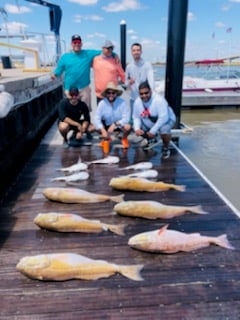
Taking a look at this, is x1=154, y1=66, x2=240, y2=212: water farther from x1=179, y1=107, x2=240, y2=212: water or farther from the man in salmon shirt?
the man in salmon shirt

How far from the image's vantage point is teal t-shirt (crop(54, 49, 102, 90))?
6254 mm

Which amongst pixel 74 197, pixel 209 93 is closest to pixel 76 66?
pixel 74 197

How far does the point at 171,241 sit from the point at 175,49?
17.3ft

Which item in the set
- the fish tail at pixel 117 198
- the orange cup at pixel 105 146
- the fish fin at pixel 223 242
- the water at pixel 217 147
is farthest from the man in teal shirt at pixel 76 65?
the fish fin at pixel 223 242

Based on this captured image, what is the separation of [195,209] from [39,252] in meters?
1.63

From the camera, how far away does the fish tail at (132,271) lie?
2.42 m

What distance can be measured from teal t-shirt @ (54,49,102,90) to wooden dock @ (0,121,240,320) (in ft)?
9.60

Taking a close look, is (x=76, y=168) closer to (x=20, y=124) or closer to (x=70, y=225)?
(x=20, y=124)

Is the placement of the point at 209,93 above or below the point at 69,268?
below

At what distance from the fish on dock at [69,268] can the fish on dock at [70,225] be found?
0.54 meters

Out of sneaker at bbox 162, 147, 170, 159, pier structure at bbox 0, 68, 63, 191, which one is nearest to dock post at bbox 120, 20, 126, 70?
pier structure at bbox 0, 68, 63, 191

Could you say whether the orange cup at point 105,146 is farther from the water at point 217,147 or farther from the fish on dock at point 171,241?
the fish on dock at point 171,241

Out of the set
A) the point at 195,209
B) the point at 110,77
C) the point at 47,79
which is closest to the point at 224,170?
the point at 110,77

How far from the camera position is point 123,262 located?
262cm
